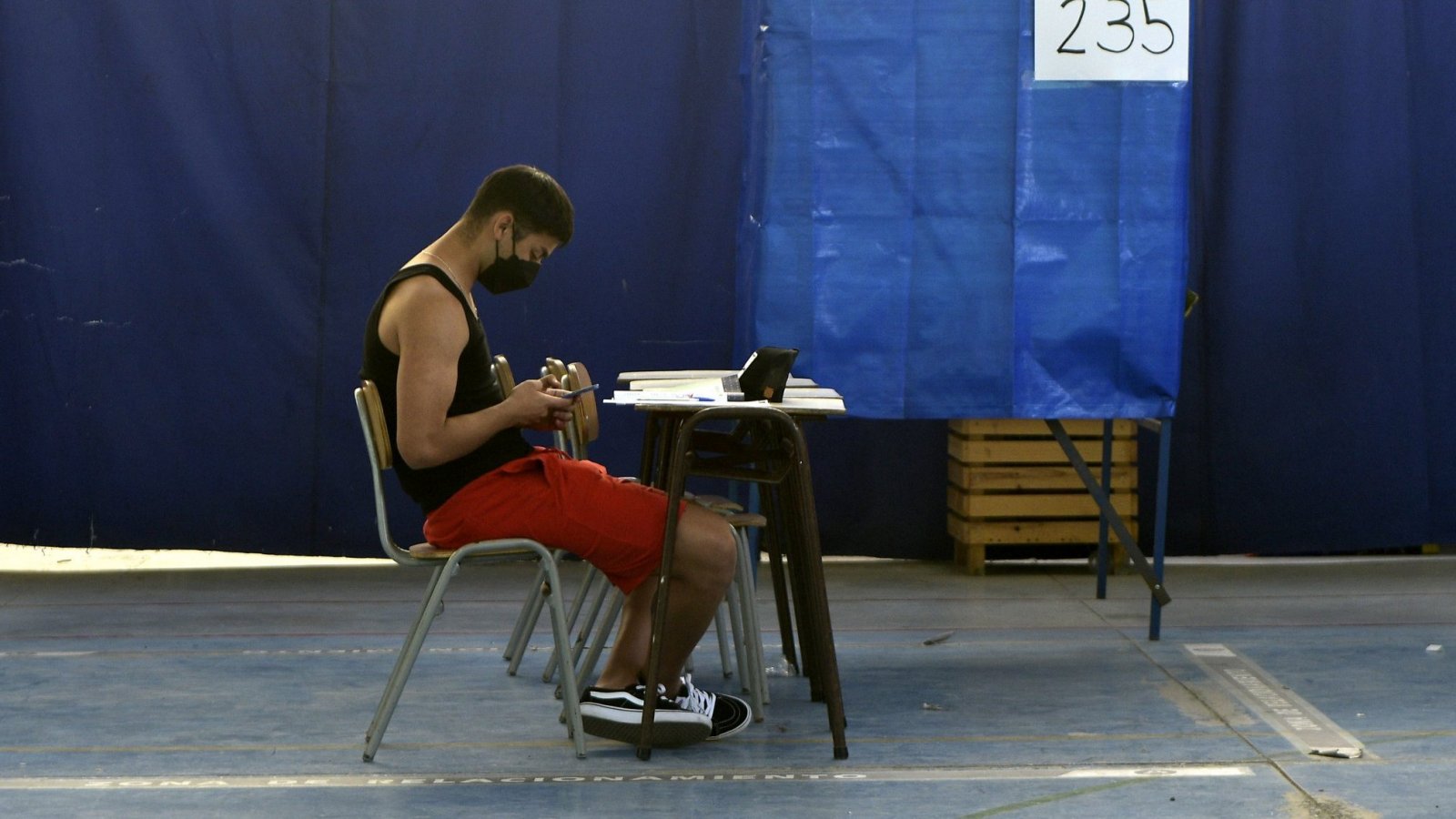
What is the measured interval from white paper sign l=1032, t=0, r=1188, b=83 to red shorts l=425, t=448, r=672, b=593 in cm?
173

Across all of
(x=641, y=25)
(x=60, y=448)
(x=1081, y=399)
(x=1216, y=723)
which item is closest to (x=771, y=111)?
(x=1081, y=399)

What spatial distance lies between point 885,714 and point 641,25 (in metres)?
2.77

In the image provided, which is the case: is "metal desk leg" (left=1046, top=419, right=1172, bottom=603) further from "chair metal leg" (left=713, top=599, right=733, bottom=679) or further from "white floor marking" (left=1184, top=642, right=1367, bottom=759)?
"chair metal leg" (left=713, top=599, right=733, bottom=679)

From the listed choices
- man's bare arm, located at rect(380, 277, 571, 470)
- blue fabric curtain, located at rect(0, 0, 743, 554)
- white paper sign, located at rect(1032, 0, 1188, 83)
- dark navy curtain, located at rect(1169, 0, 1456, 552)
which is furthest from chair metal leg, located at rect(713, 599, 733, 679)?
dark navy curtain, located at rect(1169, 0, 1456, 552)

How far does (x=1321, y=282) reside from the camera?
18.5 ft

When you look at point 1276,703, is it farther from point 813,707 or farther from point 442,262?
point 442,262

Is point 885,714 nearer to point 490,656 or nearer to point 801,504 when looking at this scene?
point 801,504

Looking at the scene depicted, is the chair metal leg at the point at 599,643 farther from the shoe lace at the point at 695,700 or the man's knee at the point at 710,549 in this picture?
the man's knee at the point at 710,549

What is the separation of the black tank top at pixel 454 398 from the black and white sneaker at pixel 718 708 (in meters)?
0.60

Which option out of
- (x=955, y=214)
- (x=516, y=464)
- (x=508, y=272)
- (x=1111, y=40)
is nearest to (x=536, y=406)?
(x=516, y=464)

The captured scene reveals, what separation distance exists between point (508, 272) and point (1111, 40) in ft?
6.01

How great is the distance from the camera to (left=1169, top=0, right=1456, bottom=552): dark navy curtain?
18.2 feet

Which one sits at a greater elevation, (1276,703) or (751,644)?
(751,644)

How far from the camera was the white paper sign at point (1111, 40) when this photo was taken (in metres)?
4.16
